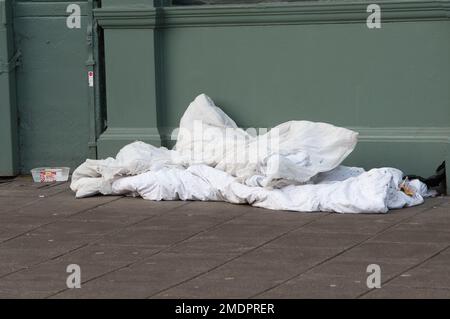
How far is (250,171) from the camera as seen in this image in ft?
30.7

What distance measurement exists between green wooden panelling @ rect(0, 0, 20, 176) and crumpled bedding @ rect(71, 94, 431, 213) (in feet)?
3.82

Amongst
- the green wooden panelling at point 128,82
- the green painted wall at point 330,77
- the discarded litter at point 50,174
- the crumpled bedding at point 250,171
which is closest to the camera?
the crumpled bedding at point 250,171

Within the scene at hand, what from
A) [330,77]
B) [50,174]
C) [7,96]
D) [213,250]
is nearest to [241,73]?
[330,77]

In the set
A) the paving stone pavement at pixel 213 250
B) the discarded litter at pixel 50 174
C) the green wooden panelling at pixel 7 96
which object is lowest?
the paving stone pavement at pixel 213 250

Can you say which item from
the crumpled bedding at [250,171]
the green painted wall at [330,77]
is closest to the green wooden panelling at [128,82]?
the green painted wall at [330,77]

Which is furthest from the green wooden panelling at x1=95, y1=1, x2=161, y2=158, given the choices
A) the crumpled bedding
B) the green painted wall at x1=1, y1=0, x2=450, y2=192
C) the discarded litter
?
the discarded litter

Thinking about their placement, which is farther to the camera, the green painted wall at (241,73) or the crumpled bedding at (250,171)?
the green painted wall at (241,73)

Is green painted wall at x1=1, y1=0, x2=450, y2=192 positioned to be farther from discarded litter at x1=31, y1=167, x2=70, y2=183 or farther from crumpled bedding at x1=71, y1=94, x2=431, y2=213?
crumpled bedding at x1=71, y1=94, x2=431, y2=213

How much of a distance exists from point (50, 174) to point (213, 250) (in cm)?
337

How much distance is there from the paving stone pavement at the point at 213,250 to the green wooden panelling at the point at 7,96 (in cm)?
114

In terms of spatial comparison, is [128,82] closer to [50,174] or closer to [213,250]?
[50,174]

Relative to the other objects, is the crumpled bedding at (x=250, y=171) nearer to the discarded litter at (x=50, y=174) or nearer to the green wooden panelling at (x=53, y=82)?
the discarded litter at (x=50, y=174)

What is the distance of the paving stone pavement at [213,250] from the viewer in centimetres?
682
